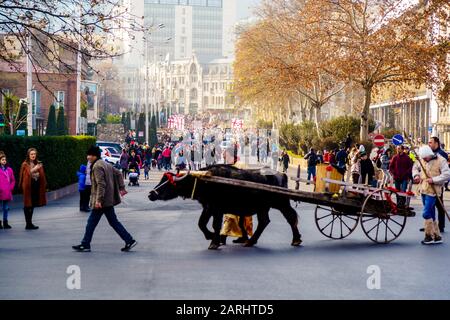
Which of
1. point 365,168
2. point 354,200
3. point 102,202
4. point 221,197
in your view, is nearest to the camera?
point 102,202

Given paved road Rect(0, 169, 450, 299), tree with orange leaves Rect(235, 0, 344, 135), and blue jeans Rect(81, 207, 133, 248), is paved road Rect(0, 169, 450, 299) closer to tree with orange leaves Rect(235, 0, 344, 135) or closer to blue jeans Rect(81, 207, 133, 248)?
blue jeans Rect(81, 207, 133, 248)

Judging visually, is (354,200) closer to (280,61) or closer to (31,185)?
(31,185)

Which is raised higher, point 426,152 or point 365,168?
point 426,152

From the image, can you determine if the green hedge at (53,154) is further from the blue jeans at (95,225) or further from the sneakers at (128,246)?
the sneakers at (128,246)

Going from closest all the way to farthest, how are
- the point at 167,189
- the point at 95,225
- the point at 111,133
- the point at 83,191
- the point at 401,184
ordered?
the point at 95,225
the point at 167,189
the point at 83,191
the point at 401,184
the point at 111,133

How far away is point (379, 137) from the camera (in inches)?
1531

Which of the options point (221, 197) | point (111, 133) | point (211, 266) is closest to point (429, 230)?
point (221, 197)

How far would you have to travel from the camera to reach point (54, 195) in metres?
32.2

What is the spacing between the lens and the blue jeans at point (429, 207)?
17.3 m

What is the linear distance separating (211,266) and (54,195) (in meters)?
19.2

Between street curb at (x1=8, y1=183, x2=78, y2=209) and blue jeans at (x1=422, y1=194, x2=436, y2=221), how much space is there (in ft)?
44.5

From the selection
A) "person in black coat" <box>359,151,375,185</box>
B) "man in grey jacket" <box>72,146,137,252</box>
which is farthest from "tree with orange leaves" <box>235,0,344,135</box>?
"man in grey jacket" <box>72,146,137,252</box>

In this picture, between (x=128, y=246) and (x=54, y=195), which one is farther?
(x=54, y=195)
